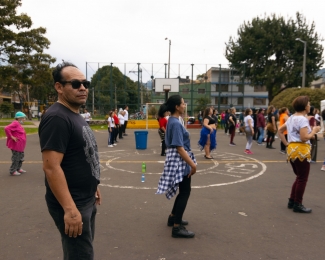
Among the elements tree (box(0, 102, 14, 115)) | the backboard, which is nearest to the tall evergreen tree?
the backboard

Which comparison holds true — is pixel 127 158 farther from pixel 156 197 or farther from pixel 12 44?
pixel 12 44

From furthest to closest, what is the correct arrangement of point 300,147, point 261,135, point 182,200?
point 261,135 → point 300,147 → point 182,200

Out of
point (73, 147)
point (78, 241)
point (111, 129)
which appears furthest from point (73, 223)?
point (111, 129)

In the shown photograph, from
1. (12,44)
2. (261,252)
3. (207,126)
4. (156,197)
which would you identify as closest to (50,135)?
(261,252)

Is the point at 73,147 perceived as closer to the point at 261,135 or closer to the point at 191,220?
the point at 191,220

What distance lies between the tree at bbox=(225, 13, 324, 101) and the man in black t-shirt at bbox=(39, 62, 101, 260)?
1549 inches

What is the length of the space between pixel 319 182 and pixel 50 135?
21.4 ft

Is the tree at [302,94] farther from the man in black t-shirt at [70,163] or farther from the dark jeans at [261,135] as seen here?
the man in black t-shirt at [70,163]

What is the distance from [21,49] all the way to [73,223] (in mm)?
25985

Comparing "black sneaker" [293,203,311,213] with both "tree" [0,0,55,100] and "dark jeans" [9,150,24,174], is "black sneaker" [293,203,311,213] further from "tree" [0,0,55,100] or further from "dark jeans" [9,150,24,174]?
"tree" [0,0,55,100]

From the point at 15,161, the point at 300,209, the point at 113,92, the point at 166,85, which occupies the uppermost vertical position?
the point at 166,85

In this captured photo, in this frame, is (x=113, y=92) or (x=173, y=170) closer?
(x=173, y=170)

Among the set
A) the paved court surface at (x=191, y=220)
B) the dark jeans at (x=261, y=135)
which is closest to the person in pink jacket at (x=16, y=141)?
the paved court surface at (x=191, y=220)

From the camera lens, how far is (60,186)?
2.06 metres
